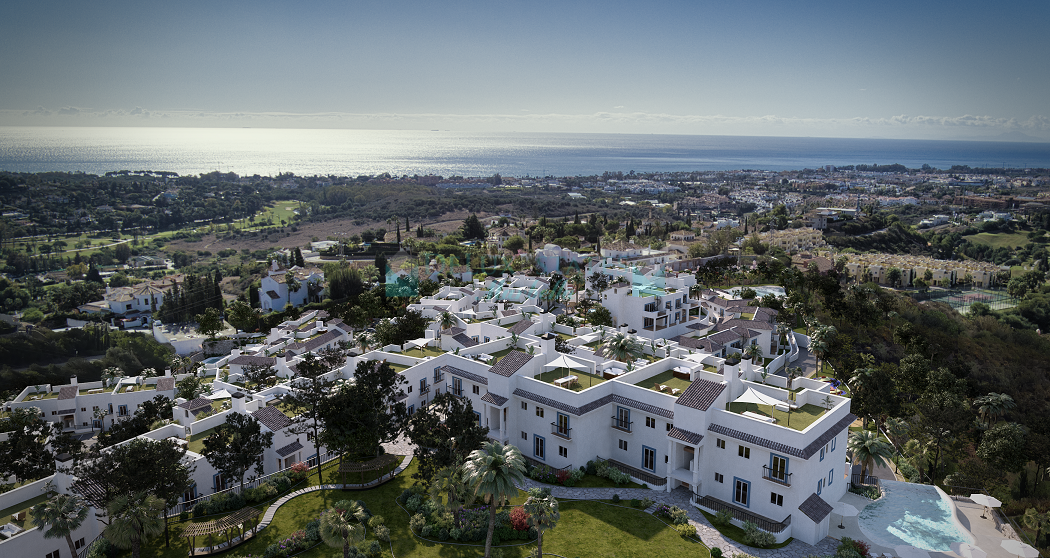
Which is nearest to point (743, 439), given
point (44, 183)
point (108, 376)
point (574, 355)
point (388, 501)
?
point (574, 355)

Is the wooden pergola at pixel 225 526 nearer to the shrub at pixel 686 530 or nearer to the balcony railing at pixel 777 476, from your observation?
the shrub at pixel 686 530

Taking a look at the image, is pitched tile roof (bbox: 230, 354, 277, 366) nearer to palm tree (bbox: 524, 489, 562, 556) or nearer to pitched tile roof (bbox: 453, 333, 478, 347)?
pitched tile roof (bbox: 453, 333, 478, 347)

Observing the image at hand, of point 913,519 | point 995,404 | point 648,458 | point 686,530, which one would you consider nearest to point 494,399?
point 648,458

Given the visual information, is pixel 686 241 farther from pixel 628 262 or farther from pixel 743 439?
pixel 743 439

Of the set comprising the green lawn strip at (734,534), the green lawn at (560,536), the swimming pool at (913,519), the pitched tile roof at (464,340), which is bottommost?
the swimming pool at (913,519)

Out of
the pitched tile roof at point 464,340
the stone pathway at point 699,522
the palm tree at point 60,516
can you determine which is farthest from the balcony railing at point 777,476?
the palm tree at point 60,516

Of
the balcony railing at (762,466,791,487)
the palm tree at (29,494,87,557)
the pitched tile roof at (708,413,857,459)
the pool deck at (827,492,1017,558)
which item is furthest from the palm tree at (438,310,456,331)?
the pool deck at (827,492,1017,558)
